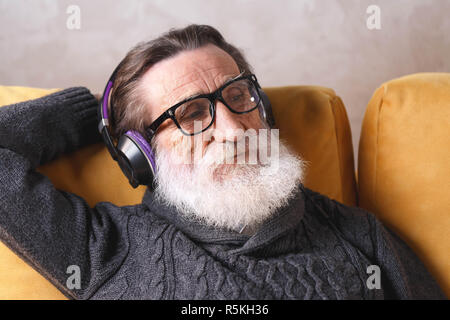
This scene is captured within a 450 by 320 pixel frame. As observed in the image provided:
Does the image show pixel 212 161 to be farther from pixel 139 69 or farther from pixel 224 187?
pixel 139 69

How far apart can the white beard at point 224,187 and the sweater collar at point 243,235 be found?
0.6 inches

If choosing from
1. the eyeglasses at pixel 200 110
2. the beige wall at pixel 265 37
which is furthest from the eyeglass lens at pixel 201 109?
the beige wall at pixel 265 37

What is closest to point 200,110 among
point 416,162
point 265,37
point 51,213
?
point 51,213

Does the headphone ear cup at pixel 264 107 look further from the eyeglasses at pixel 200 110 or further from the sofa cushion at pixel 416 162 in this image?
the sofa cushion at pixel 416 162

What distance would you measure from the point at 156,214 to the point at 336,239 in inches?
19.8

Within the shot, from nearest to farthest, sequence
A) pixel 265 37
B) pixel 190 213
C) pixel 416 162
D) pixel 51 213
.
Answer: pixel 51 213 → pixel 190 213 → pixel 416 162 → pixel 265 37

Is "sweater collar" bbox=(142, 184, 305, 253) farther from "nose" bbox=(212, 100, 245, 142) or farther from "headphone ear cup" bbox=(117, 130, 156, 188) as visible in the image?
"nose" bbox=(212, 100, 245, 142)

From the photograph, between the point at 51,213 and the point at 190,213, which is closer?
the point at 51,213

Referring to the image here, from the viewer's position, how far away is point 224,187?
966 millimetres

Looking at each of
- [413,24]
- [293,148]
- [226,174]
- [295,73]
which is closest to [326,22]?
[295,73]

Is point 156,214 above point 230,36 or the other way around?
the other way around

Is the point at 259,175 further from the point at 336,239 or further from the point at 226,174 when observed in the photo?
the point at 336,239

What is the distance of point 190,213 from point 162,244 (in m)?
0.11

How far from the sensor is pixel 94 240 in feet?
3.21
